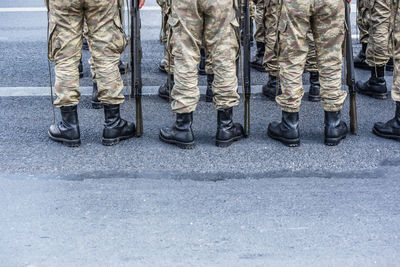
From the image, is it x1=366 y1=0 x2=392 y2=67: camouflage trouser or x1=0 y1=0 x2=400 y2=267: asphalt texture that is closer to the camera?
x1=0 y1=0 x2=400 y2=267: asphalt texture

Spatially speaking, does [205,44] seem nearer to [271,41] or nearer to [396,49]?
[271,41]

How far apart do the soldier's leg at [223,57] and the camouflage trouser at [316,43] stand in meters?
0.37

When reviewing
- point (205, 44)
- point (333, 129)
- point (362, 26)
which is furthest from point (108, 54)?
point (362, 26)

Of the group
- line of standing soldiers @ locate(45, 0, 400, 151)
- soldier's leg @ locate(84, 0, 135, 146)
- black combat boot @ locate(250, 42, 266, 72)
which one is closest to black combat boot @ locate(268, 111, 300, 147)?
line of standing soldiers @ locate(45, 0, 400, 151)

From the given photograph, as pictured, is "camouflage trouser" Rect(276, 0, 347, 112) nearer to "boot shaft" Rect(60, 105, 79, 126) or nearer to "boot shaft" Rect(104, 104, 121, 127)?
"boot shaft" Rect(104, 104, 121, 127)

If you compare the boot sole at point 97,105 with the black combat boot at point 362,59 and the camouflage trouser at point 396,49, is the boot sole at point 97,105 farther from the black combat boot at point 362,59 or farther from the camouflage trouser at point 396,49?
the black combat boot at point 362,59

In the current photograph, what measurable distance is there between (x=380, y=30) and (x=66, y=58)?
9.47 ft

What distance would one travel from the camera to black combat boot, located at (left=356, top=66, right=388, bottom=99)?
20.0 ft

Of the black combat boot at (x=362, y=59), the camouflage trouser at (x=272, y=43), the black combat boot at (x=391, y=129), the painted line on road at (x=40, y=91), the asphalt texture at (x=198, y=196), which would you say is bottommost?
the asphalt texture at (x=198, y=196)

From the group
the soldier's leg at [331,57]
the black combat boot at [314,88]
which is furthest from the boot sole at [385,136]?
the black combat boot at [314,88]

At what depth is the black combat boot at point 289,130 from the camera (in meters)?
5.02

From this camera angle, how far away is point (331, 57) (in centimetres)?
491

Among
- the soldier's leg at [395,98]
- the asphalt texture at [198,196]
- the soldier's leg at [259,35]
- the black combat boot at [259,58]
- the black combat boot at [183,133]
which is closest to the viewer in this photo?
the asphalt texture at [198,196]

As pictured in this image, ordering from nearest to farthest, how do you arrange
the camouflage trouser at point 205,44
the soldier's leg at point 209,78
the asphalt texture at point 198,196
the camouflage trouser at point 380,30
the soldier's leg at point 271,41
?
the asphalt texture at point 198,196
the camouflage trouser at point 205,44
the soldier's leg at point 209,78
the soldier's leg at point 271,41
the camouflage trouser at point 380,30
